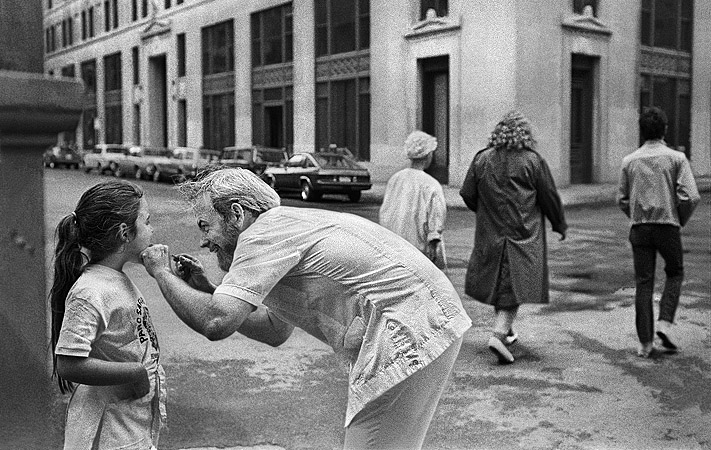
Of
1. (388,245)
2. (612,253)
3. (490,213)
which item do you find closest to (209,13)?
(612,253)

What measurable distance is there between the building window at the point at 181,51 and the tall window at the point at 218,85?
298 centimetres

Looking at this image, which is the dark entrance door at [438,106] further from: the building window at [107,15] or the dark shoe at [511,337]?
the building window at [107,15]

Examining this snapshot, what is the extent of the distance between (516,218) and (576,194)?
1828 cm

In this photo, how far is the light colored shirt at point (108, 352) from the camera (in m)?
2.73

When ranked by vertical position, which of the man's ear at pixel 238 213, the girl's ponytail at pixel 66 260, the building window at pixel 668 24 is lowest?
the girl's ponytail at pixel 66 260

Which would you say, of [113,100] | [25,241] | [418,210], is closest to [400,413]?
[25,241]

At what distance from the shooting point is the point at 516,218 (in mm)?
7156

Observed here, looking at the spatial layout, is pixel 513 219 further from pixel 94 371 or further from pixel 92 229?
pixel 94 371

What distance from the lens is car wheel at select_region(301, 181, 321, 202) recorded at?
78.0ft

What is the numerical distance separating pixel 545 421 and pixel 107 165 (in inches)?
1550

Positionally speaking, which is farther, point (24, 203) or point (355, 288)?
point (355, 288)

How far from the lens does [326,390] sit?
243 inches

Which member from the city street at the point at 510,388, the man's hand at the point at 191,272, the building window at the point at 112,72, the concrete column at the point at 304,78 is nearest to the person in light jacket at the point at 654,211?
the city street at the point at 510,388

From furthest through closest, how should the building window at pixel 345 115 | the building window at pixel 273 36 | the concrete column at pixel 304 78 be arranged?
the building window at pixel 273 36, the concrete column at pixel 304 78, the building window at pixel 345 115
